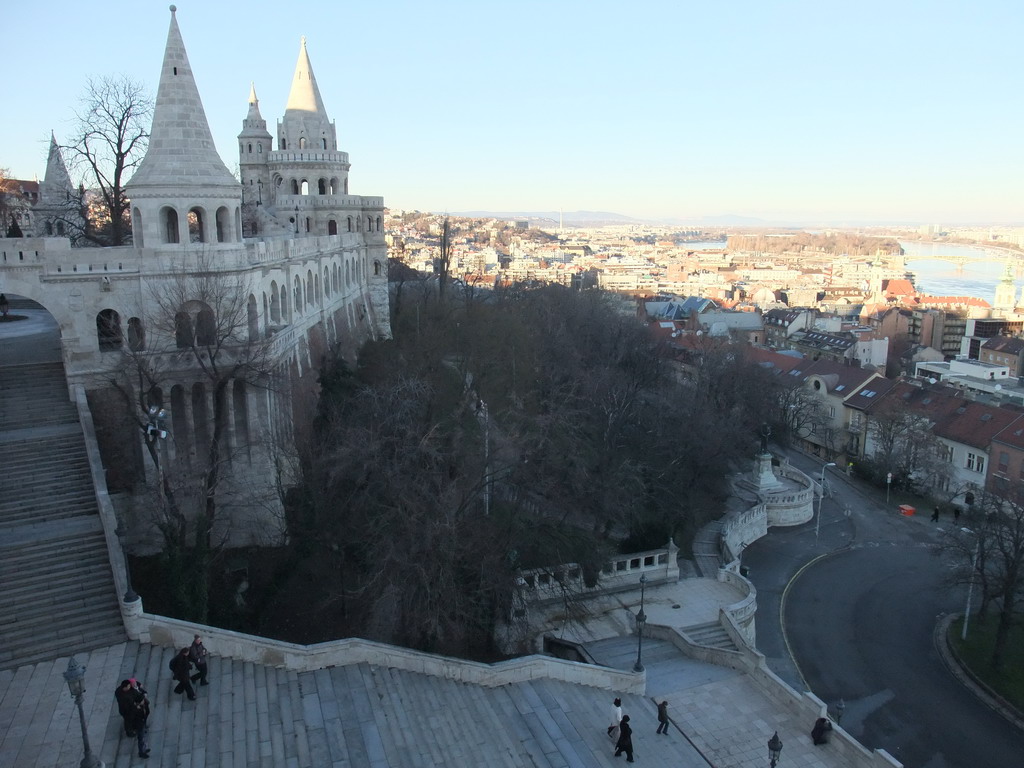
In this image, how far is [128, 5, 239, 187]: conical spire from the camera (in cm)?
1947

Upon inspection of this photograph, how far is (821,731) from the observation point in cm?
1582

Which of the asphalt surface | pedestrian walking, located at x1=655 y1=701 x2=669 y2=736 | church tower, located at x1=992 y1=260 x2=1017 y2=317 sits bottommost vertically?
the asphalt surface

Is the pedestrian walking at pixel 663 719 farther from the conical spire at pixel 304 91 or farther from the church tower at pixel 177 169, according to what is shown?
the conical spire at pixel 304 91

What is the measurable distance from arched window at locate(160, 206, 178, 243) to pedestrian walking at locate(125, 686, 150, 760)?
39.9 ft

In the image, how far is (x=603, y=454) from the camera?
85.6 feet

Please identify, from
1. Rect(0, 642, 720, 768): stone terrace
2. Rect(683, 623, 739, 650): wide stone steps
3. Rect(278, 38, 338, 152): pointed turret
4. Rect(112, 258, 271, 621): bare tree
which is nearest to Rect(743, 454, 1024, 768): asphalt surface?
Rect(683, 623, 739, 650): wide stone steps

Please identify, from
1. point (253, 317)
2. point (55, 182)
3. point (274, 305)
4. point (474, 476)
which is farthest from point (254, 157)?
point (474, 476)

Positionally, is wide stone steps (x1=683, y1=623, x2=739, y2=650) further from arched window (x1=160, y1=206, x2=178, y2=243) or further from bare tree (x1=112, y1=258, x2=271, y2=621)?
arched window (x1=160, y1=206, x2=178, y2=243)

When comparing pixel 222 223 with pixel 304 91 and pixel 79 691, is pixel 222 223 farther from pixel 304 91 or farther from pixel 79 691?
pixel 304 91

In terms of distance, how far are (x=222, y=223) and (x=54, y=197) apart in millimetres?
20716

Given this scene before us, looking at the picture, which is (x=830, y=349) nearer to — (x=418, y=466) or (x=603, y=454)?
(x=603, y=454)

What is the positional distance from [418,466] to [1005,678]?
16850 mm

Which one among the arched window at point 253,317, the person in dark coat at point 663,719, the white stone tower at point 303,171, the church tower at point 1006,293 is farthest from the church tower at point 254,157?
the church tower at point 1006,293

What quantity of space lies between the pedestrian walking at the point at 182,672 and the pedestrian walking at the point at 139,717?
3.33 ft
